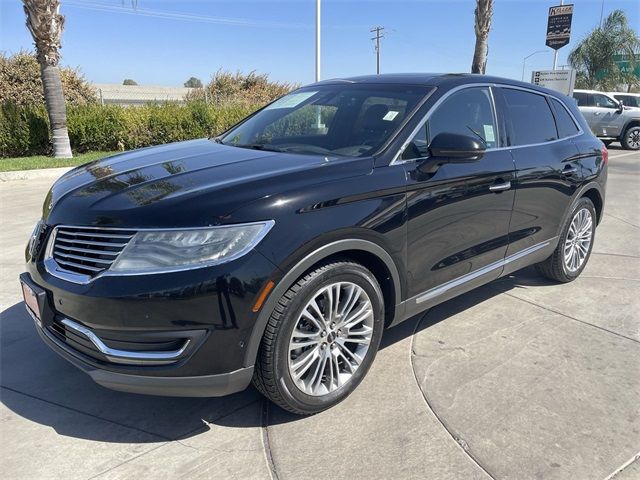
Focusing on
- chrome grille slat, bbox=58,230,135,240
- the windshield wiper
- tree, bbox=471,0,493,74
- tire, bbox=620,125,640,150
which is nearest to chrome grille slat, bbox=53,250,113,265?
chrome grille slat, bbox=58,230,135,240

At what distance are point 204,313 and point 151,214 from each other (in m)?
0.52

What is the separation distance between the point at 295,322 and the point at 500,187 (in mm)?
1917

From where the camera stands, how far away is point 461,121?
3529mm

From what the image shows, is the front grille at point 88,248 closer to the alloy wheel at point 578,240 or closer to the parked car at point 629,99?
the alloy wheel at point 578,240

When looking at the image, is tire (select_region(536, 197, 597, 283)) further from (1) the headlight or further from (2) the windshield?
(1) the headlight

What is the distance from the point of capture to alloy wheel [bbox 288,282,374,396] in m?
2.65

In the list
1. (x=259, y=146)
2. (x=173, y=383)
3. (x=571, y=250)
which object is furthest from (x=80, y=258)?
(x=571, y=250)

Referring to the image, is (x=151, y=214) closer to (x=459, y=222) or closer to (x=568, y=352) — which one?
(x=459, y=222)

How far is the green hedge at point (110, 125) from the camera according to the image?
12.8m

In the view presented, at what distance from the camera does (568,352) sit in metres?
3.53

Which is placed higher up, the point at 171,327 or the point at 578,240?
the point at 171,327

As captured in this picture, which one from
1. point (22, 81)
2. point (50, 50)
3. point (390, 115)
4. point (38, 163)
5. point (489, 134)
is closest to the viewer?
point (390, 115)

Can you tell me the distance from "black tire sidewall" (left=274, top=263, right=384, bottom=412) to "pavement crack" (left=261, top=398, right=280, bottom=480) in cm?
21

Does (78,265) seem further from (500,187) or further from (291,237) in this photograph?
(500,187)
